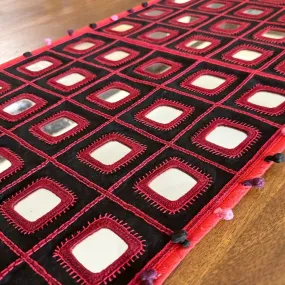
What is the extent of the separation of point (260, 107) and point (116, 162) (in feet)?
1.32

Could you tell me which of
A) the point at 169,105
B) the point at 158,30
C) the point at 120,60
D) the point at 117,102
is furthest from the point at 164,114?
the point at 158,30

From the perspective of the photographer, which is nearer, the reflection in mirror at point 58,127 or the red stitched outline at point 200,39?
the reflection in mirror at point 58,127

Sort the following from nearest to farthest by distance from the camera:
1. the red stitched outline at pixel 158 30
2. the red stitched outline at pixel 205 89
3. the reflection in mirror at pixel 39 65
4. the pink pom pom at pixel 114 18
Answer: the red stitched outline at pixel 205 89 → the reflection in mirror at pixel 39 65 → the red stitched outline at pixel 158 30 → the pink pom pom at pixel 114 18

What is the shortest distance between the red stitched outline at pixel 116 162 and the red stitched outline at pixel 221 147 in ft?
0.44

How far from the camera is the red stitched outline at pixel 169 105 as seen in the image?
0.99 metres

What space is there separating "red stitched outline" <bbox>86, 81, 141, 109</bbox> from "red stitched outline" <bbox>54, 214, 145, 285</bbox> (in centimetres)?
40

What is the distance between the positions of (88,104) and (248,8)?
873mm

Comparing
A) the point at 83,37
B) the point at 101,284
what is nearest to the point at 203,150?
the point at 101,284

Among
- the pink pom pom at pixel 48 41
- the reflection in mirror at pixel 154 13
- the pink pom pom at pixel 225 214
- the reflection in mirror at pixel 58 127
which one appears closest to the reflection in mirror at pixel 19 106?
the reflection in mirror at pixel 58 127

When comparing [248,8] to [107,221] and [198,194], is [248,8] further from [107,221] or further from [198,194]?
[107,221]

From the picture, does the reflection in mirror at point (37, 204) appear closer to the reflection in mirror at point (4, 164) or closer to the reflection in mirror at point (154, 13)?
the reflection in mirror at point (4, 164)

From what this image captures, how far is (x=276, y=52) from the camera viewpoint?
126 centimetres

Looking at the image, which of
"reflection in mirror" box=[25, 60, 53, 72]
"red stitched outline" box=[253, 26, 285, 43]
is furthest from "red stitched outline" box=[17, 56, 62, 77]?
"red stitched outline" box=[253, 26, 285, 43]

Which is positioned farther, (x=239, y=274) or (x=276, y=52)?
(x=276, y=52)
